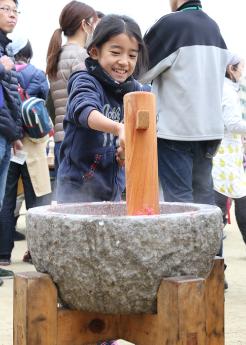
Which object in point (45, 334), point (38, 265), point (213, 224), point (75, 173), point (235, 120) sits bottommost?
point (45, 334)

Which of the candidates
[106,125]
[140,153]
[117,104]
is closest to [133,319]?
[140,153]

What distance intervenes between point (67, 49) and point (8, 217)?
1.31 metres

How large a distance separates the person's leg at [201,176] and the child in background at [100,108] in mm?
Result: 944

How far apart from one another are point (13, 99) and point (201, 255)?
2643 millimetres

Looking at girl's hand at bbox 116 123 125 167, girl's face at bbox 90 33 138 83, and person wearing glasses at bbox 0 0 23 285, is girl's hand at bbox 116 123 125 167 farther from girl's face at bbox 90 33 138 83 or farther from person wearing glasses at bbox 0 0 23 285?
person wearing glasses at bbox 0 0 23 285

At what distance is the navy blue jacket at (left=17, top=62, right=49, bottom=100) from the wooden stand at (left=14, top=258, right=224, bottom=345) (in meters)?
3.14

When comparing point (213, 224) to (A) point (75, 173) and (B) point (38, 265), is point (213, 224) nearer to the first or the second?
(B) point (38, 265)

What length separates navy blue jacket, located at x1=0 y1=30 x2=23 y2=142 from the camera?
13.9 ft

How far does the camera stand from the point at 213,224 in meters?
2.04

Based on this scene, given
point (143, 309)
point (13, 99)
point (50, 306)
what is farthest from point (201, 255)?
point (13, 99)

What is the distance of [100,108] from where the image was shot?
8.61 feet

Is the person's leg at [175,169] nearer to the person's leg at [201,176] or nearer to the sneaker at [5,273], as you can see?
the person's leg at [201,176]

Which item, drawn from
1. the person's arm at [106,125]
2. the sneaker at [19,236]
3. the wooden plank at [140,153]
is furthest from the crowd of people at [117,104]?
the sneaker at [19,236]

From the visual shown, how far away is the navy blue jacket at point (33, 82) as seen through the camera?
511cm
